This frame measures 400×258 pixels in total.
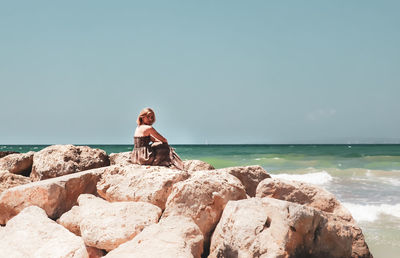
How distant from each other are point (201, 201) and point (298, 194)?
61.4 inches

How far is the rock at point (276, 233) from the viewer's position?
138 inches

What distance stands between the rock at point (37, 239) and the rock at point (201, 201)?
1.07m

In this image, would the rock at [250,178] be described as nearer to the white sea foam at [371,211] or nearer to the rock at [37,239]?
the rock at [37,239]

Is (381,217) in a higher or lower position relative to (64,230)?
lower

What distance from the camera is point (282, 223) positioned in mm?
3639

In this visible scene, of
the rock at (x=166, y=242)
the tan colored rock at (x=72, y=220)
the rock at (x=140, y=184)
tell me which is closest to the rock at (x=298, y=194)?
the rock at (x=140, y=184)

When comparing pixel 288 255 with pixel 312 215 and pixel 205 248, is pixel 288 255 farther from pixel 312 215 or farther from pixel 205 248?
pixel 205 248

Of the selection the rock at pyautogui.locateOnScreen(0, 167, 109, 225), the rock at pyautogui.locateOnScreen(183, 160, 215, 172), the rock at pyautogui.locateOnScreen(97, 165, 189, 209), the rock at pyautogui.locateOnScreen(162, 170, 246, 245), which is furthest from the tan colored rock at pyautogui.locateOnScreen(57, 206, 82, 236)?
the rock at pyautogui.locateOnScreen(183, 160, 215, 172)

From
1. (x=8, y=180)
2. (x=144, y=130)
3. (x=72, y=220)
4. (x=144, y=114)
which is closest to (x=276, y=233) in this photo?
(x=72, y=220)

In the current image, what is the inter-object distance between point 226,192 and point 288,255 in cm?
117

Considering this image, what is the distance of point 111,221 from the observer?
4090mm

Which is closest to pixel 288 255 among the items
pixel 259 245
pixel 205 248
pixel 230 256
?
pixel 259 245

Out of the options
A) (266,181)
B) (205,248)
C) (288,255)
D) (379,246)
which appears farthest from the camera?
(379,246)

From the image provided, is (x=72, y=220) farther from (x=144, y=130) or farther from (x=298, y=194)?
(x=298, y=194)
